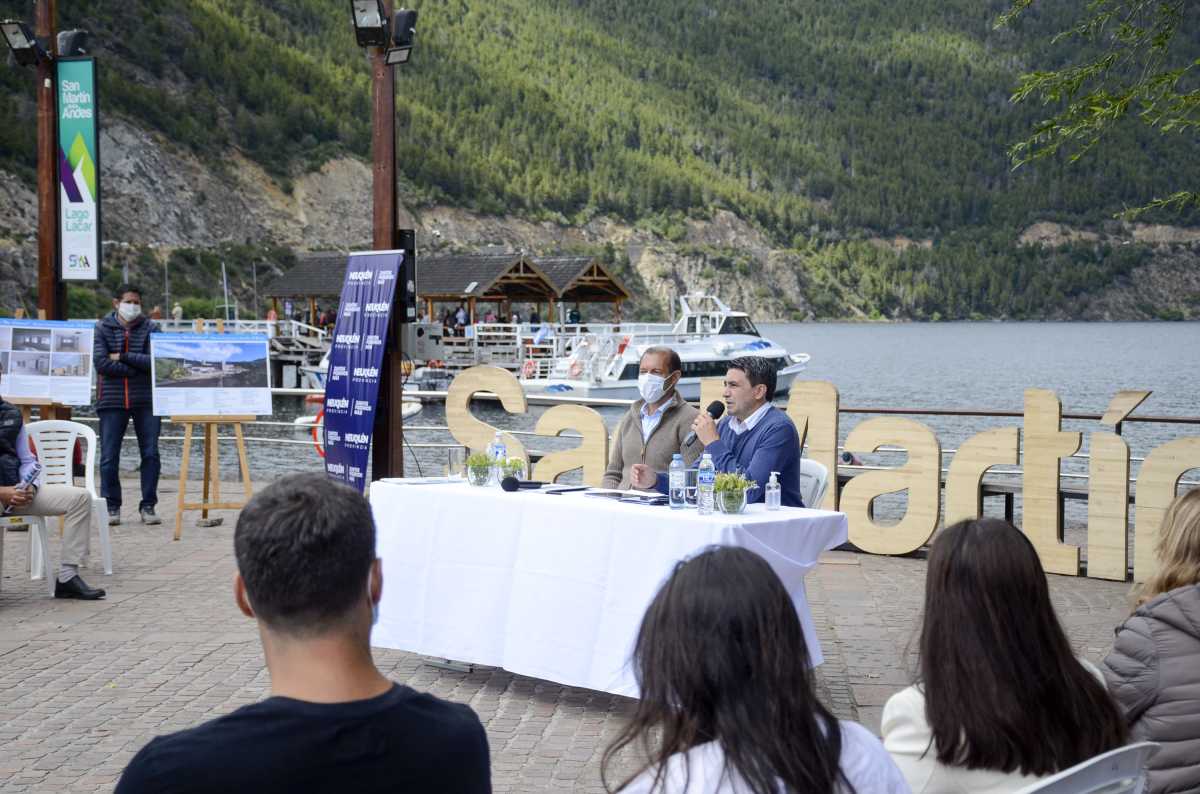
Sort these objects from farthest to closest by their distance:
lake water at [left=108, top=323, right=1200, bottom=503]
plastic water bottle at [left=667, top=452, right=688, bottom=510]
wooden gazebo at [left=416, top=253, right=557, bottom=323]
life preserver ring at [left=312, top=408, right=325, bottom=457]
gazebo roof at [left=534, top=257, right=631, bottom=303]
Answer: gazebo roof at [left=534, top=257, right=631, bottom=303], wooden gazebo at [left=416, top=253, right=557, bottom=323], lake water at [left=108, top=323, right=1200, bottom=503], life preserver ring at [left=312, top=408, right=325, bottom=457], plastic water bottle at [left=667, top=452, right=688, bottom=510]

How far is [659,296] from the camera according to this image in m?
138

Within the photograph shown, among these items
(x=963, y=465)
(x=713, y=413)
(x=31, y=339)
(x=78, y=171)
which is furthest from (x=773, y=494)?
(x=78, y=171)

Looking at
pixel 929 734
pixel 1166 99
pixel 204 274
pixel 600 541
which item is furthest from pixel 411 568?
pixel 204 274

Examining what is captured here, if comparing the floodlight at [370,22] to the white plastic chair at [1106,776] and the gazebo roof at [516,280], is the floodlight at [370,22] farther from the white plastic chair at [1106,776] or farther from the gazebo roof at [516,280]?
the gazebo roof at [516,280]

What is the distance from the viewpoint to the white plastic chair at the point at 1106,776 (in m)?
2.09

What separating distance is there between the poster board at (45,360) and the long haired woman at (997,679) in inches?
365

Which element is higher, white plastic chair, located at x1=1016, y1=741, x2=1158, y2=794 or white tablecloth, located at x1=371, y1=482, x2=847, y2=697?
white plastic chair, located at x1=1016, y1=741, x2=1158, y2=794

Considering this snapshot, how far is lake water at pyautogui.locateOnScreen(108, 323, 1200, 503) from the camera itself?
27.6 m

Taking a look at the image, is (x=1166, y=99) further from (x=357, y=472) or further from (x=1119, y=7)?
(x=357, y=472)

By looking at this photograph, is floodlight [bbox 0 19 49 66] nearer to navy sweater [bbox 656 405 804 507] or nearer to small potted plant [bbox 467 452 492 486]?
small potted plant [bbox 467 452 492 486]

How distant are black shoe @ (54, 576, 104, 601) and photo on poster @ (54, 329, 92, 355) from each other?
312cm

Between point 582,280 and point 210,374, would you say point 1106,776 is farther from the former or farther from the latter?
point 582,280

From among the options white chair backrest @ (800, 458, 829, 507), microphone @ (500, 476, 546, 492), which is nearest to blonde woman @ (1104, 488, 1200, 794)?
microphone @ (500, 476, 546, 492)

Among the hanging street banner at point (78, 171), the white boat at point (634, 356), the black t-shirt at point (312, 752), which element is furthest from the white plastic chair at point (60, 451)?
the white boat at point (634, 356)
